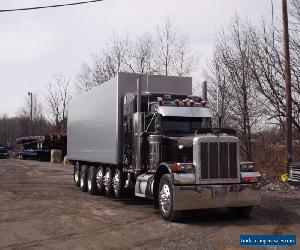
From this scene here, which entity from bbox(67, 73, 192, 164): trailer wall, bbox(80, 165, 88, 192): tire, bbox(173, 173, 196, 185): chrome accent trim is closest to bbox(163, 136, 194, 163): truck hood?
bbox(173, 173, 196, 185): chrome accent trim

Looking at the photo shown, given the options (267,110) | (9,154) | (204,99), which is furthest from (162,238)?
(9,154)

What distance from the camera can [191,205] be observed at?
11.0 meters

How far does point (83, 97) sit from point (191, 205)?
9.99 metres

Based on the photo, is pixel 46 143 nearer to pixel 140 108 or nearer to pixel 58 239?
pixel 140 108

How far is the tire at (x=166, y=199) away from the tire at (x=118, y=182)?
3.75 m

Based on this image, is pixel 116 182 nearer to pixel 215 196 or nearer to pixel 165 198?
pixel 165 198

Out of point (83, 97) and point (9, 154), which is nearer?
point (83, 97)

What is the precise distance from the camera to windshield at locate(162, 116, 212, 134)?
12.8m

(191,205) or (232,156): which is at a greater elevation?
(232,156)

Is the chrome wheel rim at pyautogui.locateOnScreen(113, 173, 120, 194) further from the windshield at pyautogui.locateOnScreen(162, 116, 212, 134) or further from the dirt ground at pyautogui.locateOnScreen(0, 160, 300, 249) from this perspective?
the windshield at pyautogui.locateOnScreen(162, 116, 212, 134)

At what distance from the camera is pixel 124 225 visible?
1091 cm

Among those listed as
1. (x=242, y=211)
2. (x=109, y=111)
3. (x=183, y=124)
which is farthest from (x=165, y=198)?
(x=109, y=111)

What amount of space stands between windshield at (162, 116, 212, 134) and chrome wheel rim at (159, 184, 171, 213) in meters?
1.80

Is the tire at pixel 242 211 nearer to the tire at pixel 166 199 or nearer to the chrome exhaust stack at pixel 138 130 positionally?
the tire at pixel 166 199
